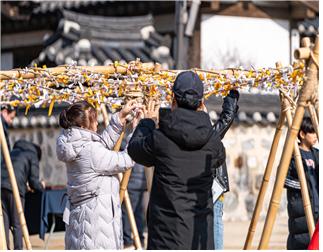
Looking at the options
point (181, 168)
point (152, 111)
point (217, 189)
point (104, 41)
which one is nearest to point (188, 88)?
point (181, 168)

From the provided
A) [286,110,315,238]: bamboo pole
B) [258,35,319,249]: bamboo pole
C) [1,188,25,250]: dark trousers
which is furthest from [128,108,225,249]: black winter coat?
[1,188,25,250]: dark trousers

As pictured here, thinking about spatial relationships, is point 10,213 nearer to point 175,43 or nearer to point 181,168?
point 181,168

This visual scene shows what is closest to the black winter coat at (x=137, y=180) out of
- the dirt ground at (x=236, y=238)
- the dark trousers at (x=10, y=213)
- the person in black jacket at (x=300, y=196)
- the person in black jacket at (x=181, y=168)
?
the dirt ground at (x=236, y=238)

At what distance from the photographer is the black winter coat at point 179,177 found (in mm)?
4703

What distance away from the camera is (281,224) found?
1434 cm

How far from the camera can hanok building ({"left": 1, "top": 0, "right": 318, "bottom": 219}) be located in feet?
50.4

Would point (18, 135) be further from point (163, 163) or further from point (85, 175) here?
point (163, 163)

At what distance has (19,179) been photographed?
29.1 ft

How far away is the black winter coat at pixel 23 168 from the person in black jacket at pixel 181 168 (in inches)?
167

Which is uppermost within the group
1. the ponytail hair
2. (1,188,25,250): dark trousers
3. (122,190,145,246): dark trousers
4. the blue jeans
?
the ponytail hair

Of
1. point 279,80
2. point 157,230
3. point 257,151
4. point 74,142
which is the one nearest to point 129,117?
point 74,142

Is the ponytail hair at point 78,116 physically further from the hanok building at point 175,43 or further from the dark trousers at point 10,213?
the hanok building at point 175,43

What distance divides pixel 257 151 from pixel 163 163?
11102 mm

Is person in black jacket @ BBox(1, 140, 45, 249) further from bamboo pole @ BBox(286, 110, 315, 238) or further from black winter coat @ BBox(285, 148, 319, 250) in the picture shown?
bamboo pole @ BBox(286, 110, 315, 238)
